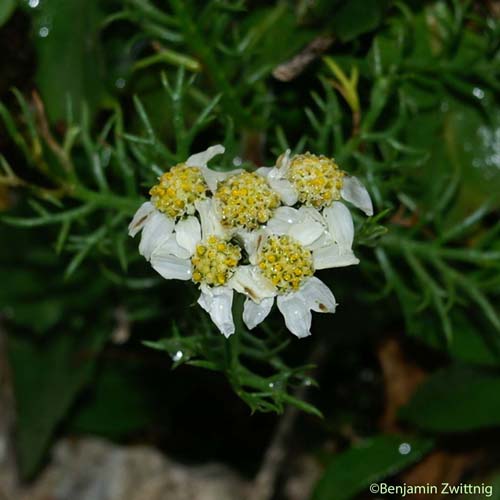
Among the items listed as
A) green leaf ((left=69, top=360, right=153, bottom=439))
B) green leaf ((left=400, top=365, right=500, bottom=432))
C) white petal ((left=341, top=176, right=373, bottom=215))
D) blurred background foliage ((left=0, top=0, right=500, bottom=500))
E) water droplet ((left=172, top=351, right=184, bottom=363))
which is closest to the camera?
white petal ((left=341, top=176, right=373, bottom=215))

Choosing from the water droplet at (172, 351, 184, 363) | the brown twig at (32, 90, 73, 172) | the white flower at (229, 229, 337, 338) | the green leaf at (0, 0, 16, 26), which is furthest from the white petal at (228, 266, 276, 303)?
the green leaf at (0, 0, 16, 26)

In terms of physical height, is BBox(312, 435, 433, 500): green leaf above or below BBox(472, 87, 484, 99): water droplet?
below

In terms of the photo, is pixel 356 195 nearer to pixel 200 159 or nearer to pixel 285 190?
pixel 285 190

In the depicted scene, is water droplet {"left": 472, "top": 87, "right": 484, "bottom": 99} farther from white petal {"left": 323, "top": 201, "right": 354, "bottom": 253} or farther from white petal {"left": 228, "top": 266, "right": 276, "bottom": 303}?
white petal {"left": 228, "top": 266, "right": 276, "bottom": 303}

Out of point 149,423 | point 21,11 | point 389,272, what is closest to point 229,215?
point 389,272

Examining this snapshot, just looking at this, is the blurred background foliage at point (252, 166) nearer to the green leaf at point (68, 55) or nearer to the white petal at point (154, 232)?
the green leaf at point (68, 55)

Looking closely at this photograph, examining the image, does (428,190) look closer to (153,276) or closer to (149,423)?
→ (153,276)

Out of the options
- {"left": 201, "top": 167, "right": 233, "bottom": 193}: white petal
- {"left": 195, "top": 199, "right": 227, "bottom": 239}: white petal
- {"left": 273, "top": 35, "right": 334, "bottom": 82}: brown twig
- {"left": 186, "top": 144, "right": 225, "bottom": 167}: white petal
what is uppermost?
{"left": 186, "top": 144, "right": 225, "bottom": 167}: white petal

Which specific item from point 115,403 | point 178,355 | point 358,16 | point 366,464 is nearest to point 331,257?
point 178,355
